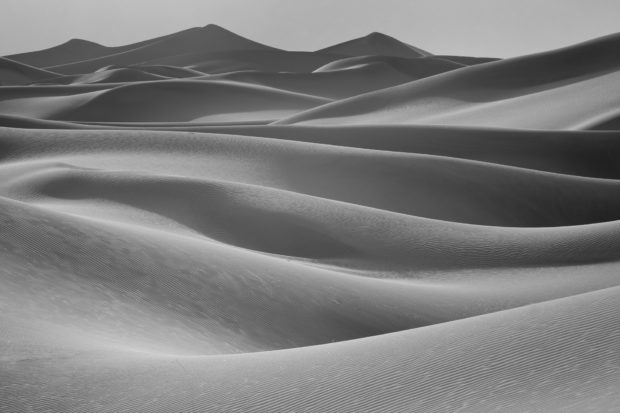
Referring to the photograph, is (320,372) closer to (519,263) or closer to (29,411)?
(29,411)

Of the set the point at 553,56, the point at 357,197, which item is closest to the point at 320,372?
the point at 357,197

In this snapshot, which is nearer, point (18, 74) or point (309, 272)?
point (309, 272)

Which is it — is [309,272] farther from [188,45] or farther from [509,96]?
[188,45]

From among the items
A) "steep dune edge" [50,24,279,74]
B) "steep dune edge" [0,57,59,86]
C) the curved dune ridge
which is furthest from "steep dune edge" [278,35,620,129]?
"steep dune edge" [50,24,279,74]

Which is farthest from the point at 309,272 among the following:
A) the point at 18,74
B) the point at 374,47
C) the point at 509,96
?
the point at 374,47

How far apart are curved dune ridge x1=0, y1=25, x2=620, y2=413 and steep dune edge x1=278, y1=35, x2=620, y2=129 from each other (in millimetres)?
2606

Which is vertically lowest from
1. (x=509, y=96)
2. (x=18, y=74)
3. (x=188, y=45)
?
(x=509, y=96)

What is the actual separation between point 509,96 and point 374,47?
5593 cm

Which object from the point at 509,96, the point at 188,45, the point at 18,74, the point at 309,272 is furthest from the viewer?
the point at 188,45

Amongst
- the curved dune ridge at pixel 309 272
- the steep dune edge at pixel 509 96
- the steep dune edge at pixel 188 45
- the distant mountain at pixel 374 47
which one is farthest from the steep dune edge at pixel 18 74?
the curved dune ridge at pixel 309 272

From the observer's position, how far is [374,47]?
83.8 meters

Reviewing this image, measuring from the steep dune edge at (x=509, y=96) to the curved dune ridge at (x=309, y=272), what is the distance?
2606mm

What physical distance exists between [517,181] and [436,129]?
480 centimetres

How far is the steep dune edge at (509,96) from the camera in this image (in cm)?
2331
